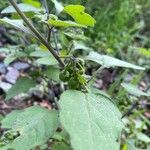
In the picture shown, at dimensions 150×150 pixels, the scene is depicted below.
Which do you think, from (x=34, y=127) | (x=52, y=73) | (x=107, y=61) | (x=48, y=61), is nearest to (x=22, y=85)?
(x=52, y=73)

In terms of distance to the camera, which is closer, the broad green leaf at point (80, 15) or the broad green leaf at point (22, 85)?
the broad green leaf at point (80, 15)

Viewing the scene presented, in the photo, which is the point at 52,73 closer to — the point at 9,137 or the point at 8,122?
the point at 8,122

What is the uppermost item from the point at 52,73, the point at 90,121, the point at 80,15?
the point at 80,15

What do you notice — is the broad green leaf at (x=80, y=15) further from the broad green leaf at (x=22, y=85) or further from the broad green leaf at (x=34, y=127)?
the broad green leaf at (x=22, y=85)

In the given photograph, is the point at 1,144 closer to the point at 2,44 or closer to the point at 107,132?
the point at 107,132

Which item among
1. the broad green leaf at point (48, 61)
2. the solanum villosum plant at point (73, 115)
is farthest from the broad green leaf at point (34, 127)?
the broad green leaf at point (48, 61)
